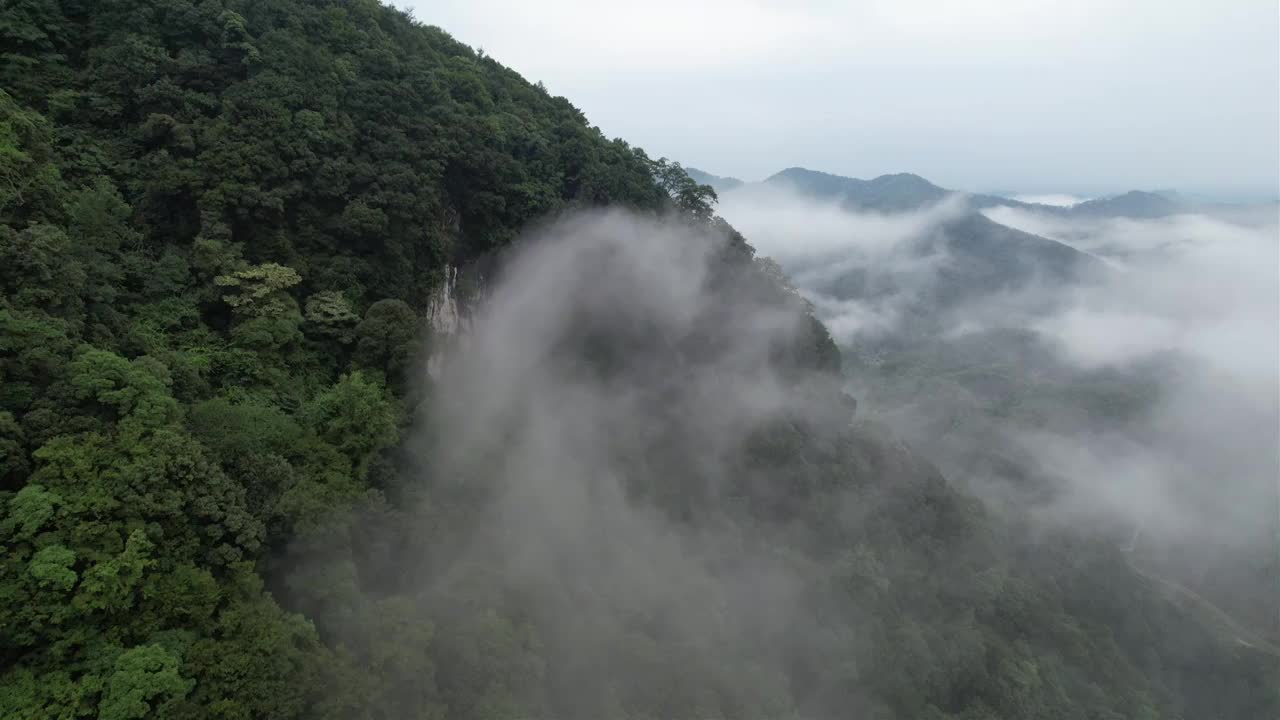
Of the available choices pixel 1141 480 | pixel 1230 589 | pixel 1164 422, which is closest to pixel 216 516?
pixel 1230 589

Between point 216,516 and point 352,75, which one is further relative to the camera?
point 352,75

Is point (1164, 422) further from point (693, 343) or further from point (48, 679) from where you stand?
point (48, 679)

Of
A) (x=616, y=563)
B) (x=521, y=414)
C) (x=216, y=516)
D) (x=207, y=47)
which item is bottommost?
(x=616, y=563)

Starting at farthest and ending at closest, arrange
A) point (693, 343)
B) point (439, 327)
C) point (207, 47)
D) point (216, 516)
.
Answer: point (693, 343)
point (439, 327)
point (207, 47)
point (216, 516)

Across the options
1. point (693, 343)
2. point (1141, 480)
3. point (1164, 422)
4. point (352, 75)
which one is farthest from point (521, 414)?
point (1164, 422)

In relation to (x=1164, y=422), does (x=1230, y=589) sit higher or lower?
lower

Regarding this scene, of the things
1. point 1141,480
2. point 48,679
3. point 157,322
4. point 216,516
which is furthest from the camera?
point 1141,480

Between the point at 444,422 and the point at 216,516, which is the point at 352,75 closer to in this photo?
the point at 444,422
